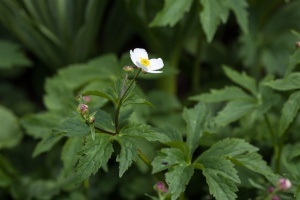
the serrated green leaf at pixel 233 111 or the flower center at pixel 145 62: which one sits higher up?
the flower center at pixel 145 62

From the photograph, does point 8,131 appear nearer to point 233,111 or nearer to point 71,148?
point 71,148

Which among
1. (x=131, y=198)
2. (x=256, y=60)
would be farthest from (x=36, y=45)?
(x=256, y=60)

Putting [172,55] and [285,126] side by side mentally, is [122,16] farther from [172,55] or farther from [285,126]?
[285,126]

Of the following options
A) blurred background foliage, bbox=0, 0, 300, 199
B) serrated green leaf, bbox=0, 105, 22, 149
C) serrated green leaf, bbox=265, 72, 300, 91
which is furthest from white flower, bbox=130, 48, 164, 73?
serrated green leaf, bbox=0, 105, 22, 149

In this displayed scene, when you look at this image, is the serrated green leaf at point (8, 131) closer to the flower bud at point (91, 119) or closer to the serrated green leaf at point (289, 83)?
the flower bud at point (91, 119)

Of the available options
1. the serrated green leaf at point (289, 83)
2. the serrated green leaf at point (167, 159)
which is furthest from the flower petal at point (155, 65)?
the serrated green leaf at point (289, 83)

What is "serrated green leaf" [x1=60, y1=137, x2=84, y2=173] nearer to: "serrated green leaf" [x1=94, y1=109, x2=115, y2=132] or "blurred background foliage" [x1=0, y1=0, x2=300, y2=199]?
"blurred background foliage" [x1=0, y1=0, x2=300, y2=199]

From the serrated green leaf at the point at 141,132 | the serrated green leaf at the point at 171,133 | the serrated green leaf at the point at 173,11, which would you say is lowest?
the serrated green leaf at the point at 171,133

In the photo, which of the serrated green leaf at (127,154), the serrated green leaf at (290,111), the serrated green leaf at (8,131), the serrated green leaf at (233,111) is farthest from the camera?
the serrated green leaf at (8,131)
